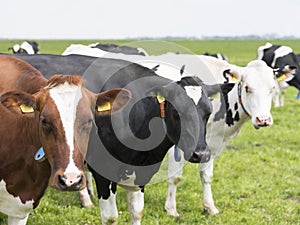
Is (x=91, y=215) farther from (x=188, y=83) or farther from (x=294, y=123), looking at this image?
(x=294, y=123)

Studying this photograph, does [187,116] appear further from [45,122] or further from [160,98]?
[45,122]

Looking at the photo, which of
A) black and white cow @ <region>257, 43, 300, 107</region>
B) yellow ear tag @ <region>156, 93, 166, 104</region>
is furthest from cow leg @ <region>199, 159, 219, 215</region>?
black and white cow @ <region>257, 43, 300, 107</region>

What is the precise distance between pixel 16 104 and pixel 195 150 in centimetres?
173

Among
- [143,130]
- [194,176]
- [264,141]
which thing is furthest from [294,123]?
[143,130]

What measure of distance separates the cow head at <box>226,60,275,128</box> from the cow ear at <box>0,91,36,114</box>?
3.61m

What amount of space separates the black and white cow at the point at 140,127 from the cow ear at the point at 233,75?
1926 mm

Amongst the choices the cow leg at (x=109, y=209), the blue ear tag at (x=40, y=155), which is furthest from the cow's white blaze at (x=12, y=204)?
the cow leg at (x=109, y=209)

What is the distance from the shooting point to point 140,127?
4887 millimetres

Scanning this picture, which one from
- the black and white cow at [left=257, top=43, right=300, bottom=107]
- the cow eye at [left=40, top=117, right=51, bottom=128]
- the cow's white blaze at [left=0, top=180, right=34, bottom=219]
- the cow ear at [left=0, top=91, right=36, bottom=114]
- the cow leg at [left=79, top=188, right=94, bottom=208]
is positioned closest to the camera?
the cow eye at [left=40, top=117, right=51, bottom=128]

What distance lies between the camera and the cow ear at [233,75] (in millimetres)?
6773

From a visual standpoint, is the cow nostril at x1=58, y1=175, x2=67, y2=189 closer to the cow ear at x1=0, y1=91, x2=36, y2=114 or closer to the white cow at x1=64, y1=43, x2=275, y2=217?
the cow ear at x1=0, y1=91, x2=36, y2=114

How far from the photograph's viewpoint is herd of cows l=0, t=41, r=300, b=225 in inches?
140

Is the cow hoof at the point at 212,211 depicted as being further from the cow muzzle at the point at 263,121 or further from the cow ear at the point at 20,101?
the cow ear at the point at 20,101

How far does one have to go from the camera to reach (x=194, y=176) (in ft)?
27.7
